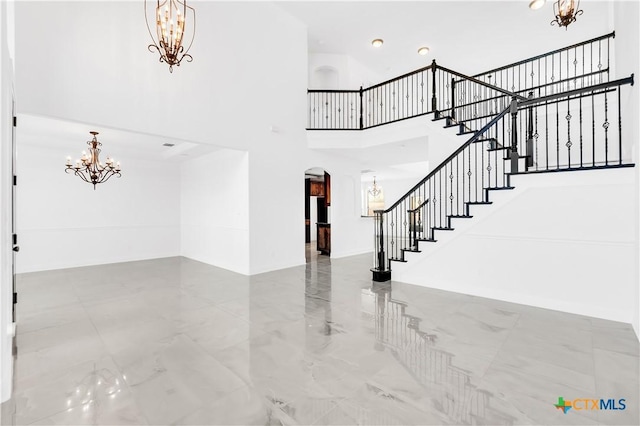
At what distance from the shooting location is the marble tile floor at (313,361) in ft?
6.46

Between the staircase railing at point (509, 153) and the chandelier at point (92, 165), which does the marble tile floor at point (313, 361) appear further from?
the chandelier at point (92, 165)

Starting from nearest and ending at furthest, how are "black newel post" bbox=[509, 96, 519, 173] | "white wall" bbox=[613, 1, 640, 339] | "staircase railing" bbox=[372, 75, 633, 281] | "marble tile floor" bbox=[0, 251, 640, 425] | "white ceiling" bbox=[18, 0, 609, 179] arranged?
"marble tile floor" bbox=[0, 251, 640, 425], "white wall" bbox=[613, 1, 640, 339], "black newel post" bbox=[509, 96, 519, 173], "staircase railing" bbox=[372, 75, 633, 281], "white ceiling" bbox=[18, 0, 609, 179]

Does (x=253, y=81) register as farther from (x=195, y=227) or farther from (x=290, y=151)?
(x=195, y=227)

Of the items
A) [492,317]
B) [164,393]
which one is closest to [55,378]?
[164,393]

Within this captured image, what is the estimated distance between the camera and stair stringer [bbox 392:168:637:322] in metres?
3.43

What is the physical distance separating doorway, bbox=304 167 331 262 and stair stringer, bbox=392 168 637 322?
14.4 ft

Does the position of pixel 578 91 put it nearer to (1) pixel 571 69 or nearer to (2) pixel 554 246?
(2) pixel 554 246

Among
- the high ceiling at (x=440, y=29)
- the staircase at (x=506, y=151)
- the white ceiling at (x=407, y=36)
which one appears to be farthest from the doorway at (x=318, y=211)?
the high ceiling at (x=440, y=29)

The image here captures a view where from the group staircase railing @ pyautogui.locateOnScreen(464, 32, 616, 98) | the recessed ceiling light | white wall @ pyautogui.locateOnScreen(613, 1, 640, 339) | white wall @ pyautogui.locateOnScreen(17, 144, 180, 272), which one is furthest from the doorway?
the recessed ceiling light

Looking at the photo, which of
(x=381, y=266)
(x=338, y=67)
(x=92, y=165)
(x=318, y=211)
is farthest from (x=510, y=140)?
(x=92, y=165)

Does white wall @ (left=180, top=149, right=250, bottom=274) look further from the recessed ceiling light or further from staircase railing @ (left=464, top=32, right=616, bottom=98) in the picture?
the recessed ceiling light

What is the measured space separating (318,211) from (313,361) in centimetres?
923

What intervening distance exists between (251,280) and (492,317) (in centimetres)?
414

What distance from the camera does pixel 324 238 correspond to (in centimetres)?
899
